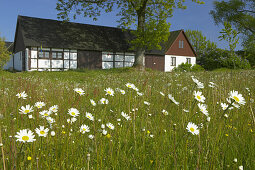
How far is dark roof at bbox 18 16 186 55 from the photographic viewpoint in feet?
78.2

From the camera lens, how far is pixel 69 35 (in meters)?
26.3

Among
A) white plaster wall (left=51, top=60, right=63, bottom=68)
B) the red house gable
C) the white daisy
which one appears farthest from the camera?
the red house gable

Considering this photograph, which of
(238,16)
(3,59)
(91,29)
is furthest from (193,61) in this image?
(3,59)

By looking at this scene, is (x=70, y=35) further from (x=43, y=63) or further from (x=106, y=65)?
(x=106, y=65)

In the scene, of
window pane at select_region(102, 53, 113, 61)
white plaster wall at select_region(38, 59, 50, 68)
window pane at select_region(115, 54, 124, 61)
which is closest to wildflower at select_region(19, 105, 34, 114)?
white plaster wall at select_region(38, 59, 50, 68)

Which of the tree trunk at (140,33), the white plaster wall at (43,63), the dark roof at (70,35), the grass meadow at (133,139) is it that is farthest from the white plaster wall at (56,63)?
the grass meadow at (133,139)

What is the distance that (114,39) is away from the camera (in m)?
29.7

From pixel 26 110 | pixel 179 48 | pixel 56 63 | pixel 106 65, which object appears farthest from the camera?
pixel 179 48

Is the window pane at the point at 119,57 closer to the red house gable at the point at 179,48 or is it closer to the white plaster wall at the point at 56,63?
the white plaster wall at the point at 56,63

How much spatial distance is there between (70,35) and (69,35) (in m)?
0.13

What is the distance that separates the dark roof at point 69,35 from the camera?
23.8 m

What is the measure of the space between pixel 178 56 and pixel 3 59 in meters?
26.6

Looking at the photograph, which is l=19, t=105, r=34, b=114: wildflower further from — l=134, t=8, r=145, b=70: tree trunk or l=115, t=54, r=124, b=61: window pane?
l=115, t=54, r=124, b=61: window pane

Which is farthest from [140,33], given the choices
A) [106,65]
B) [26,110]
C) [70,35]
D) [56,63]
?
[26,110]
